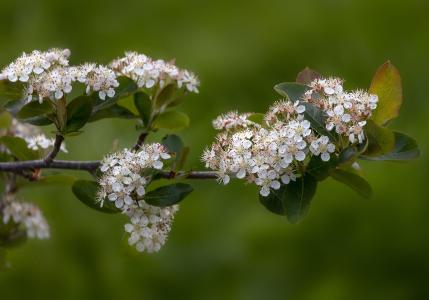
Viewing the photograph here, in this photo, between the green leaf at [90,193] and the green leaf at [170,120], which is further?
the green leaf at [170,120]

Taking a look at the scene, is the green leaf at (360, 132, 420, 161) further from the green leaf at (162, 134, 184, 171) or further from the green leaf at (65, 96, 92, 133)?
the green leaf at (65, 96, 92, 133)

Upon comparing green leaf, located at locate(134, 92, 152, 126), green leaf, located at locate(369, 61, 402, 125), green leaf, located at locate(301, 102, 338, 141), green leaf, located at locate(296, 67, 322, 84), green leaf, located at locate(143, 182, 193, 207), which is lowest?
green leaf, located at locate(143, 182, 193, 207)

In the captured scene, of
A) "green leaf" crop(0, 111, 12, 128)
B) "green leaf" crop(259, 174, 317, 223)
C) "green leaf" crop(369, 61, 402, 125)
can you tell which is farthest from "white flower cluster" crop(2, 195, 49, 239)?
"green leaf" crop(369, 61, 402, 125)

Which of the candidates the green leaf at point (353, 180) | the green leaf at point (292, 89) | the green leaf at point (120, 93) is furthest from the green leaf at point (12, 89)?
the green leaf at point (353, 180)

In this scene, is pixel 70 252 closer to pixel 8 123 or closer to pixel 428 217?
pixel 428 217

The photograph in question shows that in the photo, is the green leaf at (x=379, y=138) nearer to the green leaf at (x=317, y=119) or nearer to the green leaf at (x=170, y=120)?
the green leaf at (x=317, y=119)

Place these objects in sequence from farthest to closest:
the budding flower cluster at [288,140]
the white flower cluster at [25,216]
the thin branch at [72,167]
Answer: the white flower cluster at [25,216] → the thin branch at [72,167] → the budding flower cluster at [288,140]
